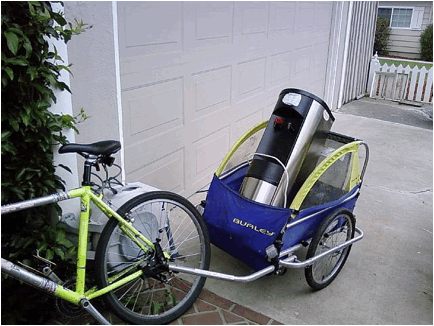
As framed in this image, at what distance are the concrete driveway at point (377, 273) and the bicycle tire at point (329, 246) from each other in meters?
0.07

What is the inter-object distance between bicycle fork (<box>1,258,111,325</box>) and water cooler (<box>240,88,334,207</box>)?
3.31 feet

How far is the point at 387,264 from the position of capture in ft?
9.14

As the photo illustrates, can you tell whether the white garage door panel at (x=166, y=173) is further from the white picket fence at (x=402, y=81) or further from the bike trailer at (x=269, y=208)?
the white picket fence at (x=402, y=81)

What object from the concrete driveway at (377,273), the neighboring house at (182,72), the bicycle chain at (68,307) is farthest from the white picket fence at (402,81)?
the bicycle chain at (68,307)

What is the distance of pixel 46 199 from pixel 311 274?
4.65ft

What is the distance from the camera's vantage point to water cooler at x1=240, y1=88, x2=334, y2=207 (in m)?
2.45

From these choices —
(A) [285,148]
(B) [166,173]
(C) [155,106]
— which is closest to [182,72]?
(C) [155,106]

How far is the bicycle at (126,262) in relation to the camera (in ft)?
6.35

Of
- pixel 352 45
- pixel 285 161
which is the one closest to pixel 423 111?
pixel 352 45

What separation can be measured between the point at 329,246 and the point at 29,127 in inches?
69.0

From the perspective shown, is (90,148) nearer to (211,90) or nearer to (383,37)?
(211,90)

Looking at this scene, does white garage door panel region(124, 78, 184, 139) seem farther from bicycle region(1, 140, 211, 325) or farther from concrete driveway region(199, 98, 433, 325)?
concrete driveway region(199, 98, 433, 325)

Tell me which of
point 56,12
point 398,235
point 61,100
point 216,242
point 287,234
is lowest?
point 398,235

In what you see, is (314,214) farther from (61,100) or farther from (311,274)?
(61,100)
